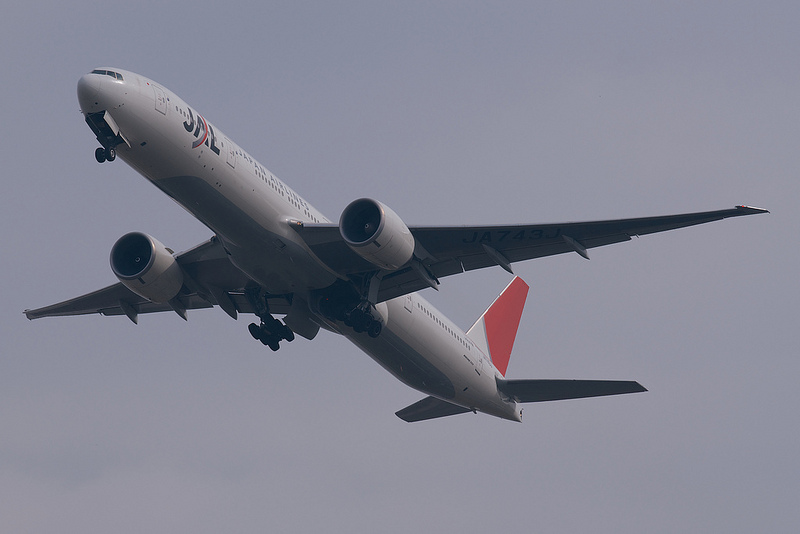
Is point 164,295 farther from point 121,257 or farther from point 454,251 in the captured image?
point 454,251

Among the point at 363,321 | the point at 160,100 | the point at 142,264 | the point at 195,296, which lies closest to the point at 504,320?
the point at 363,321

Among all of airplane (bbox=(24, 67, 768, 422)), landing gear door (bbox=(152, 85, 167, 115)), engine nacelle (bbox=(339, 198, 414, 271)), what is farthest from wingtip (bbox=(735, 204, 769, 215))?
landing gear door (bbox=(152, 85, 167, 115))

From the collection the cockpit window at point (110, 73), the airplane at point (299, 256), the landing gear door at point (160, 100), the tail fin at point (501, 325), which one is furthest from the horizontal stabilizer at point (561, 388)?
the cockpit window at point (110, 73)

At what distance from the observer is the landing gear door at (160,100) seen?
27.6 metres

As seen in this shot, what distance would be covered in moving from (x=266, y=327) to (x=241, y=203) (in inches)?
290

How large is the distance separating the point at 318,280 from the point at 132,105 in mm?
8129

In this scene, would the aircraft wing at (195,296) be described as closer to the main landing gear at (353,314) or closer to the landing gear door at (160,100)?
the main landing gear at (353,314)

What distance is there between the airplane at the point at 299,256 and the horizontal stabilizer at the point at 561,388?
0.17 feet

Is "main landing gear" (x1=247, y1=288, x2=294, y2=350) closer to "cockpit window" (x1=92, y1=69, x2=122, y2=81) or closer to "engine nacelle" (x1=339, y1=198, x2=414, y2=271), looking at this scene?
"engine nacelle" (x1=339, y1=198, x2=414, y2=271)

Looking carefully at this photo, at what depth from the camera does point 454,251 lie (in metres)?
30.6

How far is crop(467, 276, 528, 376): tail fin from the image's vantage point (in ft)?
136

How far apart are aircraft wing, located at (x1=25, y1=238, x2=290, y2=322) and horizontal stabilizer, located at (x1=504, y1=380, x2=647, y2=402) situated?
30.0 ft

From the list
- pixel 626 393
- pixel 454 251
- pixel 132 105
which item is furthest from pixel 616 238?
pixel 132 105

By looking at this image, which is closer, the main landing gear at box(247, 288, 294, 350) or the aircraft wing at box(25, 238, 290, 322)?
the aircraft wing at box(25, 238, 290, 322)
